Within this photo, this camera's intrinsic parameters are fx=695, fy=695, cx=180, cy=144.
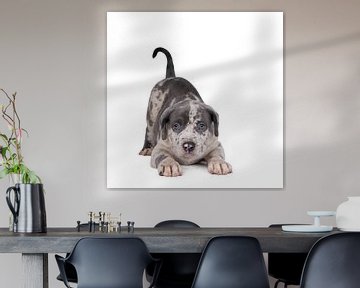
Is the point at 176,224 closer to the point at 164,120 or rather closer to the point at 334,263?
the point at 164,120

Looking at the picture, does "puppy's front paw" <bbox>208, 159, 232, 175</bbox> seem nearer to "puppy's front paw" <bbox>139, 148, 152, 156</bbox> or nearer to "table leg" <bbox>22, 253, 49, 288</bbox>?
"puppy's front paw" <bbox>139, 148, 152, 156</bbox>

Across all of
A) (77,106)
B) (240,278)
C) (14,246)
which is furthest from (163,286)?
(77,106)

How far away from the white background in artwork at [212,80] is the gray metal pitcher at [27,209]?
183 centimetres

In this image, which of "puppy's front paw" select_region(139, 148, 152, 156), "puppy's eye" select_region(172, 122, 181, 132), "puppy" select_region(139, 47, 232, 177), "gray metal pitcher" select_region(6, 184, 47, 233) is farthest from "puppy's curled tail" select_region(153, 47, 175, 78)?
"gray metal pitcher" select_region(6, 184, 47, 233)

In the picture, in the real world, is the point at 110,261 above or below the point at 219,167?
below

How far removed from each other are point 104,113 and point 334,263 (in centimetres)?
266

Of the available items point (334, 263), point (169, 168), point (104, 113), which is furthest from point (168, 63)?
point (334, 263)

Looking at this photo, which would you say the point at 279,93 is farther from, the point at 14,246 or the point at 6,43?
the point at 14,246

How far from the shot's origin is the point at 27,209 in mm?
3576

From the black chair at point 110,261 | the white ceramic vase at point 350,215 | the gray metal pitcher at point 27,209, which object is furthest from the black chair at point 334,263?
the gray metal pitcher at point 27,209

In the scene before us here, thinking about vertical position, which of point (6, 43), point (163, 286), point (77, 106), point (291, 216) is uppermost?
point (6, 43)

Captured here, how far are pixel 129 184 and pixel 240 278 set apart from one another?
83.8 inches

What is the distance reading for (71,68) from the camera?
5477 millimetres

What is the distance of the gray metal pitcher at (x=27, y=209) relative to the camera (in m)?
3.57
